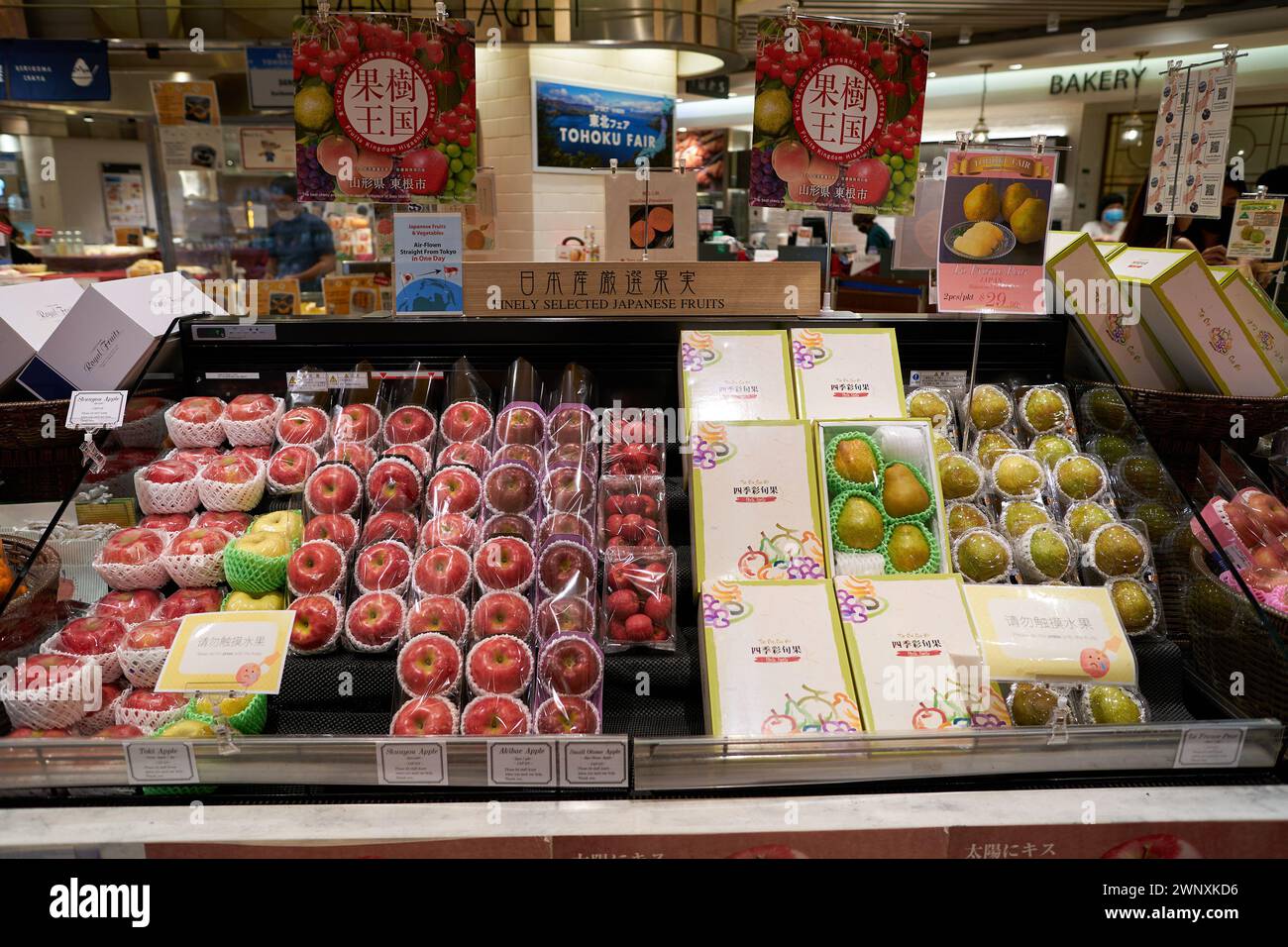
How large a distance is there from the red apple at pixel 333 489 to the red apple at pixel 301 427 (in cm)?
15

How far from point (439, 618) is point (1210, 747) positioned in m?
1.34

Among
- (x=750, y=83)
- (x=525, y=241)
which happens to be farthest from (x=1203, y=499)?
(x=750, y=83)

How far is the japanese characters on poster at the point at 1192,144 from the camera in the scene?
2.91 m

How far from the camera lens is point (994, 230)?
2023 mm

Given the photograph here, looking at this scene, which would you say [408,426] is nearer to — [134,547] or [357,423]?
[357,423]

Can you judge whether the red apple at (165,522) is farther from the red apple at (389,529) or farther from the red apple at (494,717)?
the red apple at (494,717)

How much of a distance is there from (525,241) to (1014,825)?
5.96m

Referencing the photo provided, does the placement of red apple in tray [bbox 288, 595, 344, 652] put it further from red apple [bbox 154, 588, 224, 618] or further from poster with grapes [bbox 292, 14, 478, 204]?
poster with grapes [bbox 292, 14, 478, 204]

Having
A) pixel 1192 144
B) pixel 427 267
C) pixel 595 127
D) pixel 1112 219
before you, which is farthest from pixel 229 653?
pixel 1112 219

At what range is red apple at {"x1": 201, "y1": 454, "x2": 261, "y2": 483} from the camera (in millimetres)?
1898

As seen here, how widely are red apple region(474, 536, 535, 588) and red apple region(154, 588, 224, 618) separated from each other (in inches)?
20.9

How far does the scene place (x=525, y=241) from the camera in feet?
21.6

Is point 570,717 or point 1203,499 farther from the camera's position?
point 1203,499
